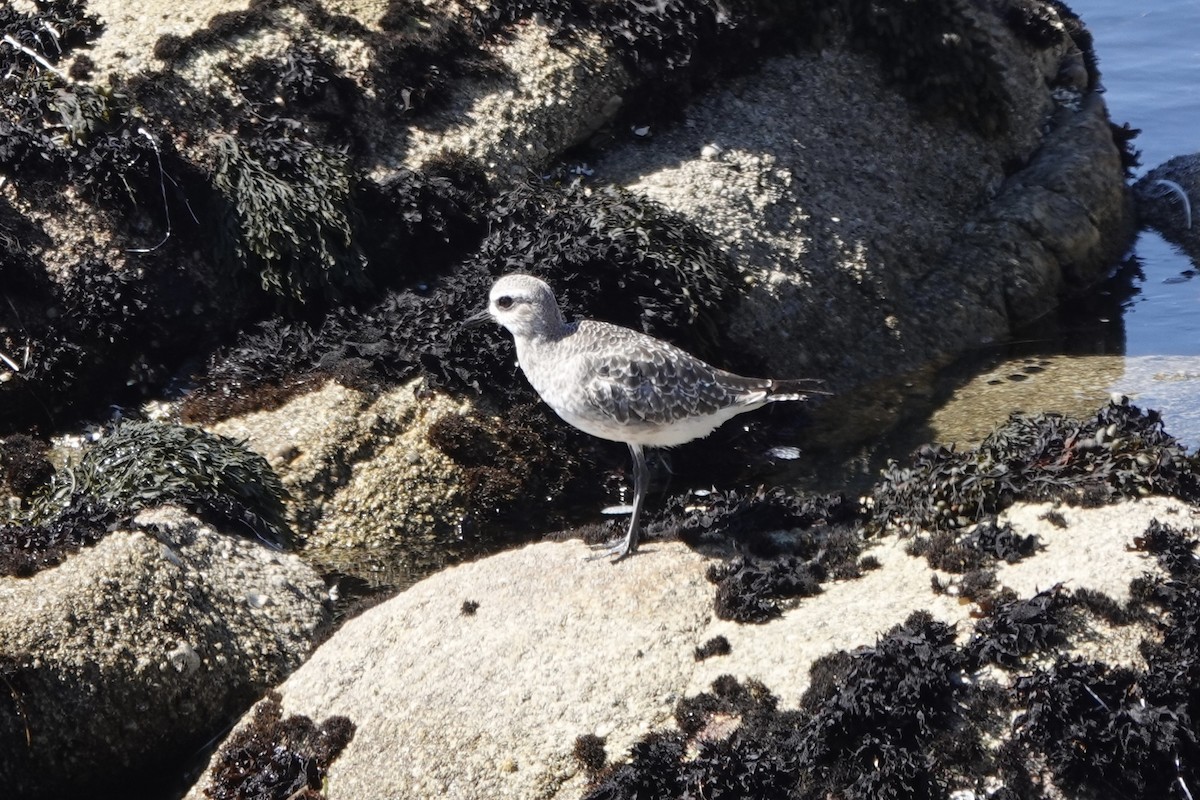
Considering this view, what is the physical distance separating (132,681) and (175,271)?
12.2 ft

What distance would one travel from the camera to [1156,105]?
16.5 metres

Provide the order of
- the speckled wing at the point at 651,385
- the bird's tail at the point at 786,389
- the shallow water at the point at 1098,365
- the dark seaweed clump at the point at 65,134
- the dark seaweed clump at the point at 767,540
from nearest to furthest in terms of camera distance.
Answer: the dark seaweed clump at the point at 767,540, the speckled wing at the point at 651,385, the bird's tail at the point at 786,389, the dark seaweed clump at the point at 65,134, the shallow water at the point at 1098,365

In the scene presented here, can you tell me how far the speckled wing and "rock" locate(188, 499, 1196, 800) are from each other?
2.63 ft

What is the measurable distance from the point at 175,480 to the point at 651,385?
106 inches

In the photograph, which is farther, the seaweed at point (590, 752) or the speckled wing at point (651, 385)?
the speckled wing at point (651, 385)

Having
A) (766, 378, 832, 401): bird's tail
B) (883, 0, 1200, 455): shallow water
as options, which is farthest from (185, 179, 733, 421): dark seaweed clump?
(766, 378, 832, 401): bird's tail

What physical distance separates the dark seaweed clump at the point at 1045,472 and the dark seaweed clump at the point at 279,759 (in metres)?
2.93

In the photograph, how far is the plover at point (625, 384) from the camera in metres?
6.65

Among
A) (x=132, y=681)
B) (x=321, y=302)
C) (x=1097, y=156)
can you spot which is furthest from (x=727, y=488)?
(x=1097, y=156)

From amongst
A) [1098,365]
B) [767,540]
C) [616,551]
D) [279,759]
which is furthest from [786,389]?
[1098,365]

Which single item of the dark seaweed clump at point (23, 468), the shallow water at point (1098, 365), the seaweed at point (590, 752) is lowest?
the shallow water at point (1098, 365)

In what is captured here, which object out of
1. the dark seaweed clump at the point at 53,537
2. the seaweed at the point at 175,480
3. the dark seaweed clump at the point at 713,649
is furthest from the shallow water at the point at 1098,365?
the dark seaweed clump at the point at 53,537

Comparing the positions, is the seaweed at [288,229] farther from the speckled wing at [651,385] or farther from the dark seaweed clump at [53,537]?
the speckled wing at [651,385]

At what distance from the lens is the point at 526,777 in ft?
17.0
